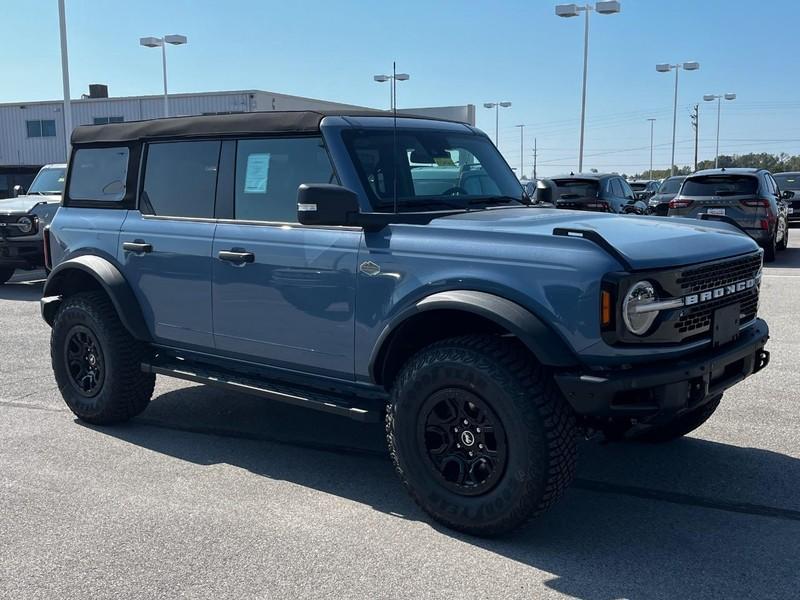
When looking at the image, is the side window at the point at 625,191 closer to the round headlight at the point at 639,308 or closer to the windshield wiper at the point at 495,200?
the windshield wiper at the point at 495,200

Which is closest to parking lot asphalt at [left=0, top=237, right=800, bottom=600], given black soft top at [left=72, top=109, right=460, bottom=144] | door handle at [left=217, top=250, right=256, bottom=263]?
door handle at [left=217, top=250, right=256, bottom=263]

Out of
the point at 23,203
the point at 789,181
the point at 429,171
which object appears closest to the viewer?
the point at 429,171

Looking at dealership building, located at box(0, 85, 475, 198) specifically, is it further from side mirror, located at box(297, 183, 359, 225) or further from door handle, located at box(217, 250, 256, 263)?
side mirror, located at box(297, 183, 359, 225)

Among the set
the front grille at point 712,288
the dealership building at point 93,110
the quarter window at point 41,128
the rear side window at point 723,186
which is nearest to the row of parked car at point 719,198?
the rear side window at point 723,186

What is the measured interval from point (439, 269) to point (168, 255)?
1.99m

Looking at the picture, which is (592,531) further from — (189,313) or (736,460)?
(189,313)

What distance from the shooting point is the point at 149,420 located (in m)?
5.80

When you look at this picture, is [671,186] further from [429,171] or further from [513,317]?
[513,317]

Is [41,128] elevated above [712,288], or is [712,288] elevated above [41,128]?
[41,128]

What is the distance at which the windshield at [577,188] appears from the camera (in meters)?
15.2

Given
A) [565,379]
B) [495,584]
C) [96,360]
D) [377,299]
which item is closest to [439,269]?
[377,299]

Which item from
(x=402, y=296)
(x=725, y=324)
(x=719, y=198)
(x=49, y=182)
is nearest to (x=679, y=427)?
(x=725, y=324)

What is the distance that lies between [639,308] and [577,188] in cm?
1231

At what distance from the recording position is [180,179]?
17.1 ft
